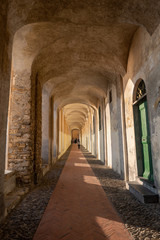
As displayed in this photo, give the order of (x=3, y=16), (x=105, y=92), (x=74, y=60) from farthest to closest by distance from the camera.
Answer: (x=105, y=92), (x=74, y=60), (x=3, y=16)

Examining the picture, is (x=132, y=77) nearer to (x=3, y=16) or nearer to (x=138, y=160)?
(x=138, y=160)

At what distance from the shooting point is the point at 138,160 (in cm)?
530

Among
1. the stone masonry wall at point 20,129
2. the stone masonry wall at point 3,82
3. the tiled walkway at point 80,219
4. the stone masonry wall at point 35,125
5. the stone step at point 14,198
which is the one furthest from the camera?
the stone masonry wall at point 35,125

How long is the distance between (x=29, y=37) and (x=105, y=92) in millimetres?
5782

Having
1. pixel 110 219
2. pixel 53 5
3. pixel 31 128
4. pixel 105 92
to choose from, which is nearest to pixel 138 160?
pixel 110 219

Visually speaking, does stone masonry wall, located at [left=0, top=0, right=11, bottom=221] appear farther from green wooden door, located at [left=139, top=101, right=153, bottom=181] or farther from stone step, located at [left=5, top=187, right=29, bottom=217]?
green wooden door, located at [left=139, top=101, right=153, bottom=181]

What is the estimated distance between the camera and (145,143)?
16.6 ft

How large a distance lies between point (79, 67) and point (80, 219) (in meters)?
6.32

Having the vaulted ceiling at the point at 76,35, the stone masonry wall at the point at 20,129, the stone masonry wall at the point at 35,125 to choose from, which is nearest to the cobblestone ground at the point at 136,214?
the stone masonry wall at the point at 35,125

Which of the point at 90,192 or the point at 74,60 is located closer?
the point at 90,192

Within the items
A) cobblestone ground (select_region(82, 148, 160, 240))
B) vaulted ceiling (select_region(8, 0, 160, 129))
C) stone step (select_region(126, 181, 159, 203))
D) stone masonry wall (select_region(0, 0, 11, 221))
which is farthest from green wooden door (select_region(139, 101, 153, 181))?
stone masonry wall (select_region(0, 0, 11, 221))

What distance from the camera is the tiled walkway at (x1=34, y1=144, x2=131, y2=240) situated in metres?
2.53

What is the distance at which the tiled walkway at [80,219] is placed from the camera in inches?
99.5

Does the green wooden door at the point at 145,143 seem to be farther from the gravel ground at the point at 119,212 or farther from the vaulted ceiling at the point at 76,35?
→ the vaulted ceiling at the point at 76,35
